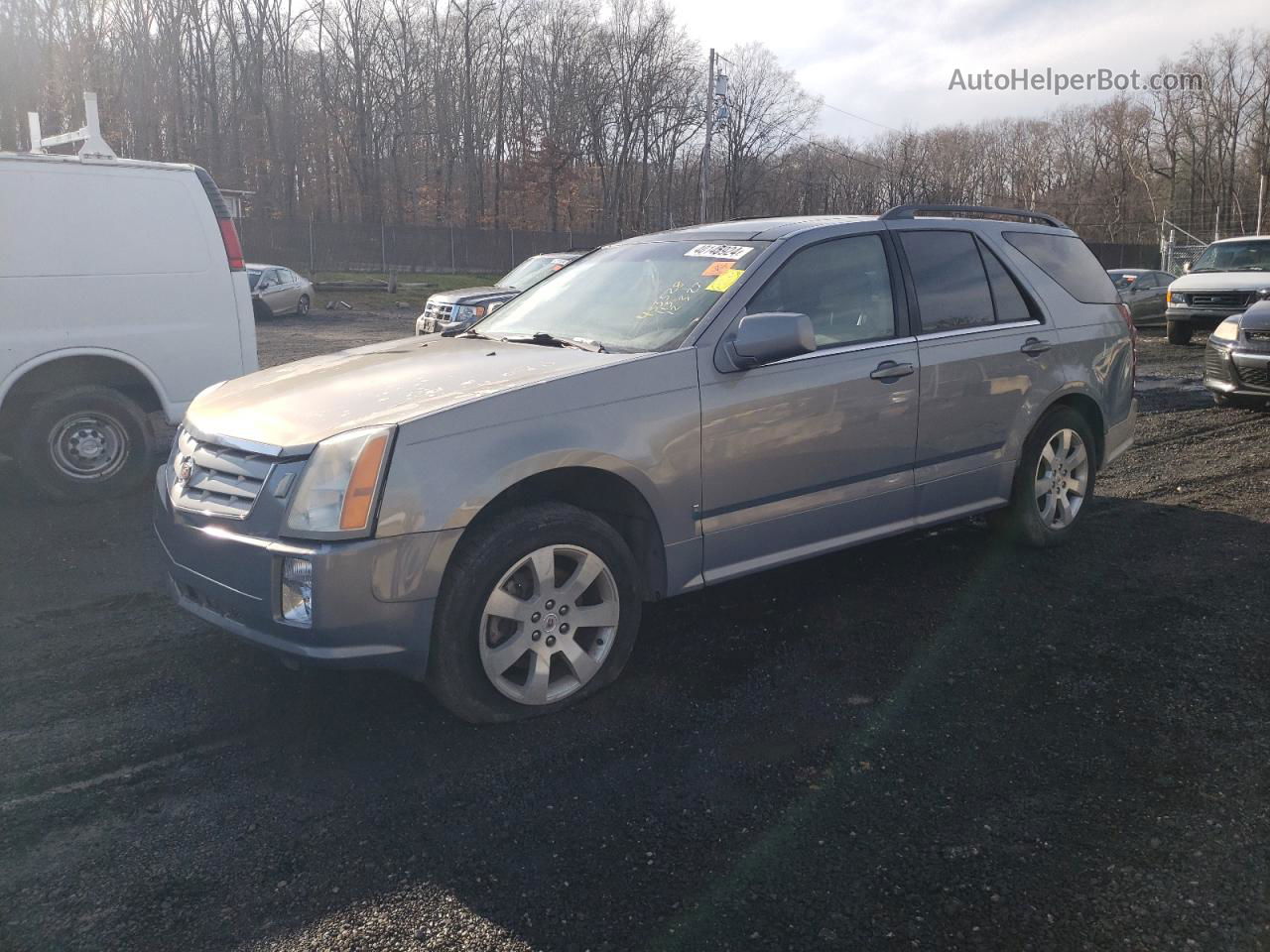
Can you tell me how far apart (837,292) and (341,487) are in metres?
2.55

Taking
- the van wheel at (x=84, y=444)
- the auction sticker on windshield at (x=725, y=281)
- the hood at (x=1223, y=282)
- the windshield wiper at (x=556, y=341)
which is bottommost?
the van wheel at (x=84, y=444)

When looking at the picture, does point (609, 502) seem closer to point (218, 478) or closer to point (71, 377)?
point (218, 478)

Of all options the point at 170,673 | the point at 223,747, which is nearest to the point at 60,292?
the point at 170,673

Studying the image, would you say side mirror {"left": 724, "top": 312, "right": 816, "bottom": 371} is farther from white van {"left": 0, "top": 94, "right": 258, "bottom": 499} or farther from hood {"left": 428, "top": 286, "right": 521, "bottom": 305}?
hood {"left": 428, "top": 286, "right": 521, "bottom": 305}

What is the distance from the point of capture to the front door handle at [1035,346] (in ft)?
17.7

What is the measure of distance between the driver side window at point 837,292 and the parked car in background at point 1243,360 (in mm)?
6888

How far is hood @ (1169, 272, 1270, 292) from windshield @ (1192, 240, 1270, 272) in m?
0.38

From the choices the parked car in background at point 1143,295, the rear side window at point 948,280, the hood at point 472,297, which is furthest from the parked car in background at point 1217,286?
the rear side window at point 948,280

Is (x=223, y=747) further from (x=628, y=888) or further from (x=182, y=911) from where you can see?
(x=628, y=888)

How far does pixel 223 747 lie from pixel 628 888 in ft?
5.18

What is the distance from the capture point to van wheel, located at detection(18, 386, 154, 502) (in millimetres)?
6680

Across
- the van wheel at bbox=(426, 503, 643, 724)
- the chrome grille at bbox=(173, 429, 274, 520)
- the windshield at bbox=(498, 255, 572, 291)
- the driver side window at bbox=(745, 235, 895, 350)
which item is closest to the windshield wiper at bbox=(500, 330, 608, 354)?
the driver side window at bbox=(745, 235, 895, 350)

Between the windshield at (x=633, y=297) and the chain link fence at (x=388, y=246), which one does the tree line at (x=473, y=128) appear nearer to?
the chain link fence at (x=388, y=246)

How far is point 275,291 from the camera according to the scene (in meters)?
26.5
